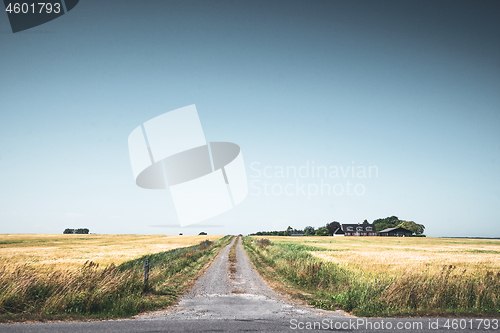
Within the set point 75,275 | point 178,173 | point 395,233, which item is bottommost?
point 395,233

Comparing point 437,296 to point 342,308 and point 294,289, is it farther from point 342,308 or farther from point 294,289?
point 294,289

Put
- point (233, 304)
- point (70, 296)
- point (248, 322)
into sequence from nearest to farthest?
point (248, 322)
point (70, 296)
point (233, 304)

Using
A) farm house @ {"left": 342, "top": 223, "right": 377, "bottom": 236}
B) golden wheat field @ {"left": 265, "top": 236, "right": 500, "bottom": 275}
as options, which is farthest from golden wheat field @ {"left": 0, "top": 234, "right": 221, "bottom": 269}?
farm house @ {"left": 342, "top": 223, "right": 377, "bottom": 236}

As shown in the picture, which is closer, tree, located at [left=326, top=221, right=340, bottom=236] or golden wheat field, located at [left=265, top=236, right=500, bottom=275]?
golden wheat field, located at [left=265, top=236, right=500, bottom=275]

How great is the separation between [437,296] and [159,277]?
12.6 meters

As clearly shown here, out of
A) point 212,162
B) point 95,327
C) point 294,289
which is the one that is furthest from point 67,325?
point 212,162

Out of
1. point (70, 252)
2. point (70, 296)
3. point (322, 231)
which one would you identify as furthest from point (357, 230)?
point (70, 296)

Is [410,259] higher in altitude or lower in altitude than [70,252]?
higher

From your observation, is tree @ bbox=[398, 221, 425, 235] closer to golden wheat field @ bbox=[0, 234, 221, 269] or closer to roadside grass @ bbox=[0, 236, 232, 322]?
golden wheat field @ bbox=[0, 234, 221, 269]

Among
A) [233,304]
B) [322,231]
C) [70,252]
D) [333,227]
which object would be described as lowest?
[322,231]

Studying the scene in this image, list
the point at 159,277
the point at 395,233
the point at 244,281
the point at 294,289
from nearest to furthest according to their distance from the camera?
1. the point at 294,289
2. the point at 159,277
3. the point at 244,281
4. the point at 395,233

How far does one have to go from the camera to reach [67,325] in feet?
25.6

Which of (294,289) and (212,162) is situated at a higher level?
(212,162)

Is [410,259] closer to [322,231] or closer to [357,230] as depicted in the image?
[357,230]
